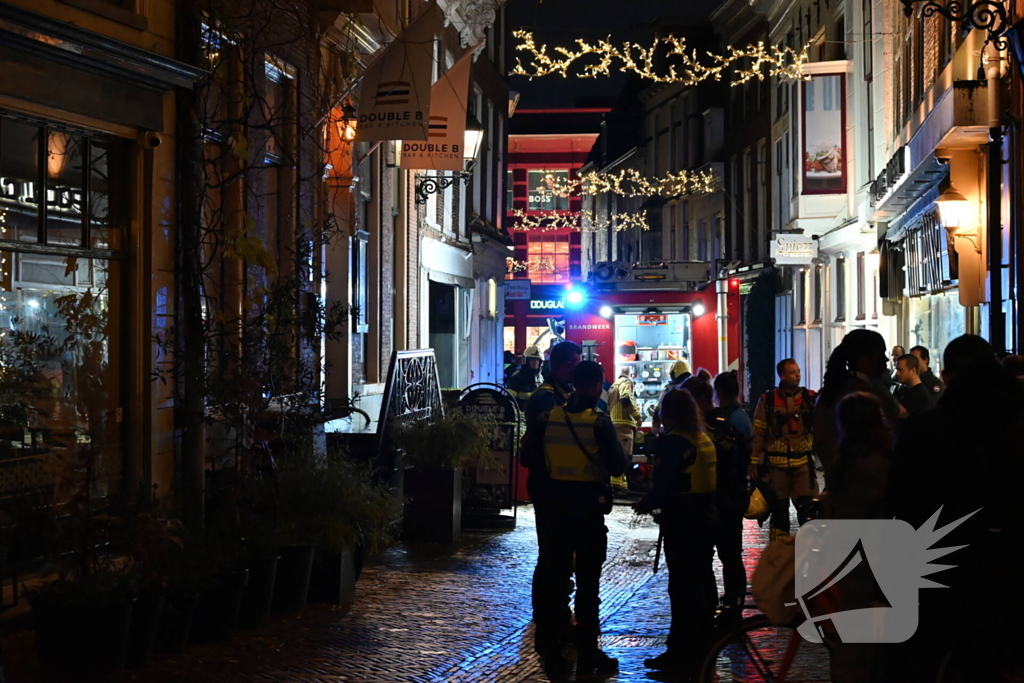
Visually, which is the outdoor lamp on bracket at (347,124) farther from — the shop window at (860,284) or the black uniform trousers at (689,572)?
the shop window at (860,284)

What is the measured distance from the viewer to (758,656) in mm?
5414

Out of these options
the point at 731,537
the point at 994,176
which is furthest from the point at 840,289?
the point at 731,537

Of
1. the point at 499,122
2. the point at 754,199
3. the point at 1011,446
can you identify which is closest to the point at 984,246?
the point at 1011,446

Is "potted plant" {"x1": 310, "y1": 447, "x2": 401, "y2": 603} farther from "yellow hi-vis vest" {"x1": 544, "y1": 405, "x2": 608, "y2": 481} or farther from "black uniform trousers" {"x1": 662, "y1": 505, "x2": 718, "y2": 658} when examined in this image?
"black uniform trousers" {"x1": 662, "y1": 505, "x2": 718, "y2": 658}

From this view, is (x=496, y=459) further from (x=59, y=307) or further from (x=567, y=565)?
(x=59, y=307)

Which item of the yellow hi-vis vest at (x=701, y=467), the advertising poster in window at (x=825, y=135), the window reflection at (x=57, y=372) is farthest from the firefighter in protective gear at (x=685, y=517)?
the advertising poster in window at (x=825, y=135)

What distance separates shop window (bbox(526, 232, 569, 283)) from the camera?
72875 mm

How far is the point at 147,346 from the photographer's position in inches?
342

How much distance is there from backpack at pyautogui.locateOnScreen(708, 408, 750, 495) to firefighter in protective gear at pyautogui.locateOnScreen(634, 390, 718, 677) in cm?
47

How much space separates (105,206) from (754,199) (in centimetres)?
3026

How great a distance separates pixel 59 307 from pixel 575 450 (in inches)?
138

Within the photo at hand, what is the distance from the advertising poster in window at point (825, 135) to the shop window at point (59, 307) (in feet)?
61.9

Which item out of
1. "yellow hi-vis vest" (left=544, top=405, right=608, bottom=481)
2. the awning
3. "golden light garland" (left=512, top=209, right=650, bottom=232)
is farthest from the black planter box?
"golden light garland" (left=512, top=209, right=650, bottom=232)

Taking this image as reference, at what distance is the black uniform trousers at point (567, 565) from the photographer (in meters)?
7.25
